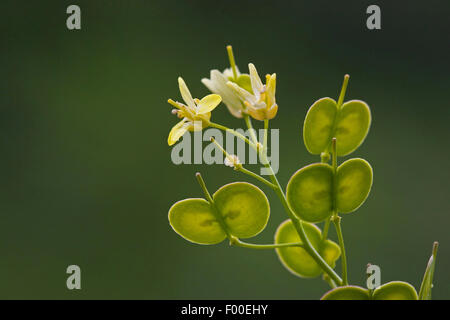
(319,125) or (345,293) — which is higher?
(319,125)

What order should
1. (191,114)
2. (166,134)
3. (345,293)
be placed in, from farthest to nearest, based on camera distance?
(166,134) → (191,114) → (345,293)

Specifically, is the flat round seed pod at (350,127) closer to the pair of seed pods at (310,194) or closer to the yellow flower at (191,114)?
the pair of seed pods at (310,194)

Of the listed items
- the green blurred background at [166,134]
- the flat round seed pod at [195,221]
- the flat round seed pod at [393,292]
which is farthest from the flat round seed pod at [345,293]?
the green blurred background at [166,134]

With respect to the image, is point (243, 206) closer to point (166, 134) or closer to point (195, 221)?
point (195, 221)

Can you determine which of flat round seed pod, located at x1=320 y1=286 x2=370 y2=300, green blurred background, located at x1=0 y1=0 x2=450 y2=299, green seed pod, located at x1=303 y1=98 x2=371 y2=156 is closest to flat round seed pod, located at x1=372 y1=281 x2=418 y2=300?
flat round seed pod, located at x1=320 y1=286 x2=370 y2=300

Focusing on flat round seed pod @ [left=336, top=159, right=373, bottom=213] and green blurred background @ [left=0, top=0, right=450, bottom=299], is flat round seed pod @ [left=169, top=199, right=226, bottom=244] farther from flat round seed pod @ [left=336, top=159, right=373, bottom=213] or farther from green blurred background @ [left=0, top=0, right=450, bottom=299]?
green blurred background @ [left=0, top=0, right=450, bottom=299]

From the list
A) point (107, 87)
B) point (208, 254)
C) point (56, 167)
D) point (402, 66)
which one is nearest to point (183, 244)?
point (208, 254)

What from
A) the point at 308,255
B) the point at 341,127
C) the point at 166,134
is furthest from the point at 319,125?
the point at 166,134
